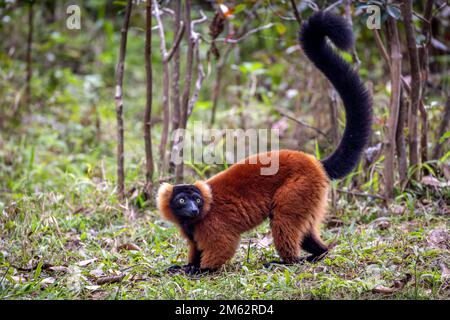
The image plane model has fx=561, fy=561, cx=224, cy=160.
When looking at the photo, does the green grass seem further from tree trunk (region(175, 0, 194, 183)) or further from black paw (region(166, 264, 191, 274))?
tree trunk (region(175, 0, 194, 183))

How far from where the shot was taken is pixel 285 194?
422 centimetres

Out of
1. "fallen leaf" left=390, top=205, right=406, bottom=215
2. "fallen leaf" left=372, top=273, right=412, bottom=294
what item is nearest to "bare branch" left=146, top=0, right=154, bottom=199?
"fallen leaf" left=390, top=205, right=406, bottom=215

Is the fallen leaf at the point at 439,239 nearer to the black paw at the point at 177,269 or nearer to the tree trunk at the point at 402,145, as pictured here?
the tree trunk at the point at 402,145

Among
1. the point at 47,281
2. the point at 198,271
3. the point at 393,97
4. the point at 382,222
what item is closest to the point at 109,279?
the point at 47,281

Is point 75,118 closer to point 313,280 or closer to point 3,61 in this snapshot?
point 3,61

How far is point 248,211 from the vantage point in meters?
4.31

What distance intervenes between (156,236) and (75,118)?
14.4 ft

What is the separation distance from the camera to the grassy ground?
3.63 m

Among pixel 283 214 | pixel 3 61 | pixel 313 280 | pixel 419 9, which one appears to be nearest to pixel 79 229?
pixel 283 214

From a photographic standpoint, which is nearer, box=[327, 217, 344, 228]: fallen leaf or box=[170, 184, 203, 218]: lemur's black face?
box=[170, 184, 203, 218]: lemur's black face

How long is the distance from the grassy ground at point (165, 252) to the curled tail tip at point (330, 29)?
5.29 feet

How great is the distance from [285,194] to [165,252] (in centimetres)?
119

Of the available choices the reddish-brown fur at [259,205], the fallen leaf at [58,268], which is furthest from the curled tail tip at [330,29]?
the fallen leaf at [58,268]

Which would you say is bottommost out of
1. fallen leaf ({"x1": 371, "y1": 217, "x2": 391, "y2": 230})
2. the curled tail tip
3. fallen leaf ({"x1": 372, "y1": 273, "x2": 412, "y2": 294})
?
fallen leaf ({"x1": 372, "y1": 273, "x2": 412, "y2": 294})
